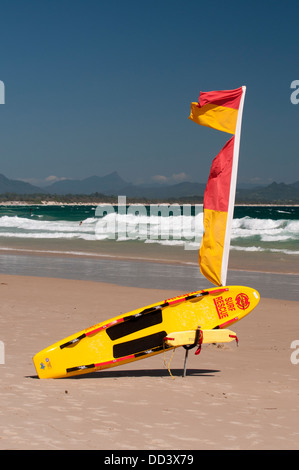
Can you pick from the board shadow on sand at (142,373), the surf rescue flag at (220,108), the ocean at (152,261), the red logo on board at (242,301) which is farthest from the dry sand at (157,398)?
the ocean at (152,261)

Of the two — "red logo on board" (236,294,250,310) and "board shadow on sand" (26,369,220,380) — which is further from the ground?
"red logo on board" (236,294,250,310)

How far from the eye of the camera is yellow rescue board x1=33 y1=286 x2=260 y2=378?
668cm

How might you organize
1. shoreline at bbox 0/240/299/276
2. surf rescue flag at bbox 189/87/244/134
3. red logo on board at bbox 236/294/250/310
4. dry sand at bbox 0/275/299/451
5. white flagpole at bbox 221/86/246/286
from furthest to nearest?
1. shoreline at bbox 0/240/299/276
2. surf rescue flag at bbox 189/87/244/134
3. white flagpole at bbox 221/86/246/286
4. red logo on board at bbox 236/294/250/310
5. dry sand at bbox 0/275/299/451

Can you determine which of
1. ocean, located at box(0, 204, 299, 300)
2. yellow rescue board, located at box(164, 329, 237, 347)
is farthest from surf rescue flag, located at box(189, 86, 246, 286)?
ocean, located at box(0, 204, 299, 300)

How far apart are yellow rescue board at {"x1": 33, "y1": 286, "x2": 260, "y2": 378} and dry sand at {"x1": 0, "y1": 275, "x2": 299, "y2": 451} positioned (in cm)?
20

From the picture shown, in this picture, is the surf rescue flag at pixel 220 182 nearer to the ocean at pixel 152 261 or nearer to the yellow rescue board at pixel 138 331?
the yellow rescue board at pixel 138 331

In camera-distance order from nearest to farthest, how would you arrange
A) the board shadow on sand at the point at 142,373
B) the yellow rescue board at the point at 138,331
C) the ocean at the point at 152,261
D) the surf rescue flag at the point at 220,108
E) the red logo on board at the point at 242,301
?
the yellow rescue board at the point at 138,331
the board shadow on sand at the point at 142,373
the red logo on board at the point at 242,301
the surf rescue flag at the point at 220,108
the ocean at the point at 152,261

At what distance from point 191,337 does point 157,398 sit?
1238 mm

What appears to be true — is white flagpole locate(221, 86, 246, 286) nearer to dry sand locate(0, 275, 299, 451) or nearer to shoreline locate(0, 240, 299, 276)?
dry sand locate(0, 275, 299, 451)

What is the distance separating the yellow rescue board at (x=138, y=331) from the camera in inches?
263

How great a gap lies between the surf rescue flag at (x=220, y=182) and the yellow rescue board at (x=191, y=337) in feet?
3.97

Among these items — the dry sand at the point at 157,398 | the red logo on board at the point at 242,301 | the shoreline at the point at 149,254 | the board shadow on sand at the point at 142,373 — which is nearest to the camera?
the dry sand at the point at 157,398

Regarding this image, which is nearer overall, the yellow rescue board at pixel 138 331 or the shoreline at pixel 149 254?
the yellow rescue board at pixel 138 331

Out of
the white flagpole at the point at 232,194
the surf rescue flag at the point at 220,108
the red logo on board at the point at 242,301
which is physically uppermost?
the surf rescue flag at the point at 220,108
